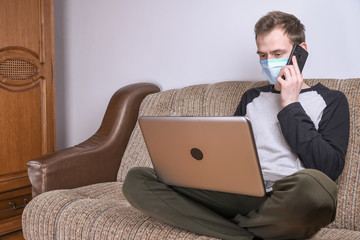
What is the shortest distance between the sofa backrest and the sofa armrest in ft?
0.19

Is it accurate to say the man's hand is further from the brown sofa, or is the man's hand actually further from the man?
the brown sofa

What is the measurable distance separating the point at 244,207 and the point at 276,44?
0.60 m

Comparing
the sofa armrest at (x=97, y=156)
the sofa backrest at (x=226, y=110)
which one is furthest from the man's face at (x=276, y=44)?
the sofa armrest at (x=97, y=156)

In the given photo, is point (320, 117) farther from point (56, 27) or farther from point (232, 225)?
point (56, 27)

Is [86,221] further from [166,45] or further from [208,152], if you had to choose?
[166,45]

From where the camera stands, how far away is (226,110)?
1885 mm

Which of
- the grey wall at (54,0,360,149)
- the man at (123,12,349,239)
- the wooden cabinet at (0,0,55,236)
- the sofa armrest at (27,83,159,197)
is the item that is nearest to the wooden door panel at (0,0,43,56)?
the wooden cabinet at (0,0,55,236)

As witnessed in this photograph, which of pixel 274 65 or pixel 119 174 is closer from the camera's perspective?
pixel 274 65

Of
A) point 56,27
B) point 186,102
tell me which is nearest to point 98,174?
point 186,102

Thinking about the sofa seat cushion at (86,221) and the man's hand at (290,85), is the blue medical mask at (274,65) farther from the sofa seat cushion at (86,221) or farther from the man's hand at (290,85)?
the sofa seat cushion at (86,221)

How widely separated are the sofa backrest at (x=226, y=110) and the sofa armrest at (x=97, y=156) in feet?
0.19

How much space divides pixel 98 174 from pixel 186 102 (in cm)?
53

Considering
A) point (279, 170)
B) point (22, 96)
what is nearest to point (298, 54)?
point (279, 170)

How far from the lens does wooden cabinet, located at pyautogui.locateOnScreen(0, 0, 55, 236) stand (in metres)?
2.32
